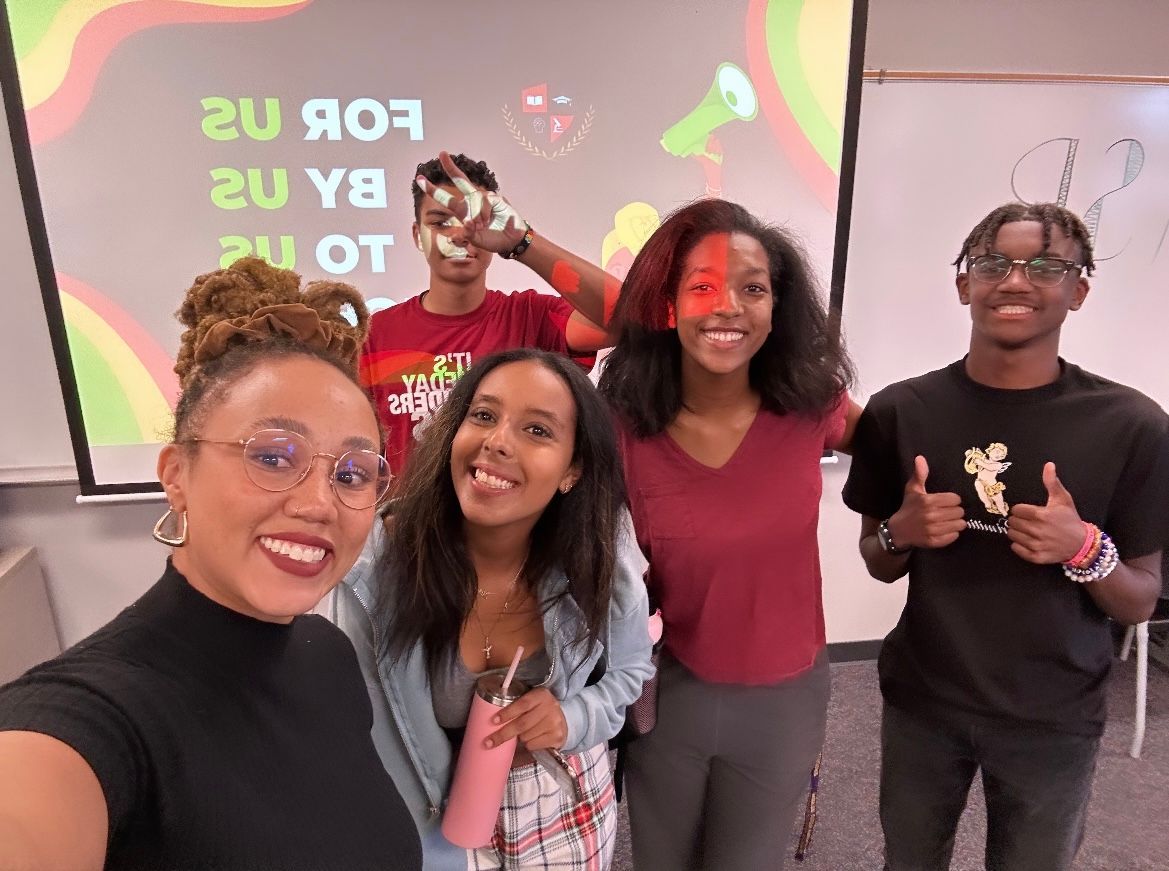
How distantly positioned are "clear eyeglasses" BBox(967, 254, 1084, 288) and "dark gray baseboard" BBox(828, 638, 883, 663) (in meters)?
1.91

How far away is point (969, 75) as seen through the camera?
2.18 metres

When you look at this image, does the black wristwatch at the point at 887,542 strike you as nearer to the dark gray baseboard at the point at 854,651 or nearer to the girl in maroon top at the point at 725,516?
the girl in maroon top at the point at 725,516

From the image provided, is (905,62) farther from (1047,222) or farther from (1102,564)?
(1102,564)

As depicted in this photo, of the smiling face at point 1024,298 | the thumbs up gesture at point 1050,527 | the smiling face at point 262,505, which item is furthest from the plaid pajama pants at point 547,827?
the smiling face at point 1024,298

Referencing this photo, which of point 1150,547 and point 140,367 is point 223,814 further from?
point 140,367

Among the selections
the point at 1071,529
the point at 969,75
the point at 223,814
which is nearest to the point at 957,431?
the point at 1071,529

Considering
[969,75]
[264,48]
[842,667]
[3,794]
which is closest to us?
[3,794]

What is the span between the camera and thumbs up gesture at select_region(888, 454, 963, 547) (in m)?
1.22

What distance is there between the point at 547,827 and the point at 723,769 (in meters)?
0.37

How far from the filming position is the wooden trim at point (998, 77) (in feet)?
7.14

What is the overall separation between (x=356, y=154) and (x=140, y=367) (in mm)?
929

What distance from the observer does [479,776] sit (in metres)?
1.02

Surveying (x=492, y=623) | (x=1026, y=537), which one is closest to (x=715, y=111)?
(x=1026, y=537)

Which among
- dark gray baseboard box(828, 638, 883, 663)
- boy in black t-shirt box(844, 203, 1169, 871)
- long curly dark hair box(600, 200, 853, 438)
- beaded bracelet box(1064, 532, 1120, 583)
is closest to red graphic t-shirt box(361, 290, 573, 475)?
long curly dark hair box(600, 200, 853, 438)
